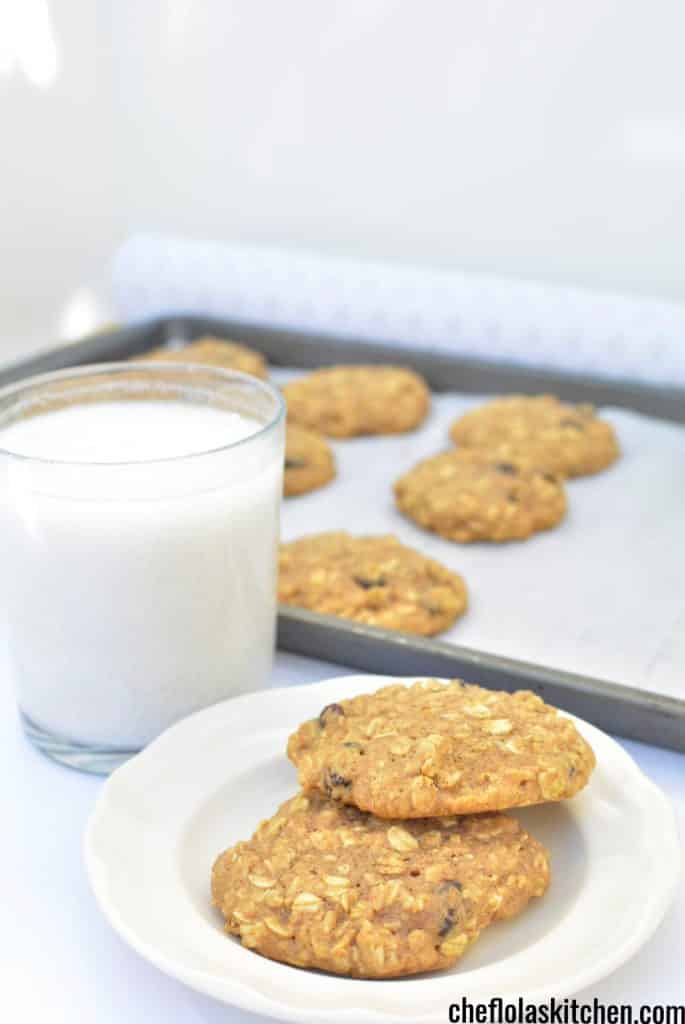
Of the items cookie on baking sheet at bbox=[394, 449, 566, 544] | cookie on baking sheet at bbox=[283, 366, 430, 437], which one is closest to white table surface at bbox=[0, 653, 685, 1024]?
cookie on baking sheet at bbox=[394, 449, 566, 544]

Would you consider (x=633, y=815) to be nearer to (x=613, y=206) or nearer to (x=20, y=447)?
(x=20, y=447)

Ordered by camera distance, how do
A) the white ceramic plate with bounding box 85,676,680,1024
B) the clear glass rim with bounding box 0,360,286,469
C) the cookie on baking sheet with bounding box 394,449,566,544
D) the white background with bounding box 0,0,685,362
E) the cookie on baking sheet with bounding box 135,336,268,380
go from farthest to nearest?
the cookie on baking sheet with bounding box 135,336,268,380 → the white background with bounding box 0,0,685,362 → the cookie on baking sheet with bounding box 394,449,566,544 → the clear glass rim with bounding box 0,360,286,469 → the white ceramic plate with bounding box 85,676,680,1024

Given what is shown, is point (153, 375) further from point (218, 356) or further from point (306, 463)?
point (218, 356)

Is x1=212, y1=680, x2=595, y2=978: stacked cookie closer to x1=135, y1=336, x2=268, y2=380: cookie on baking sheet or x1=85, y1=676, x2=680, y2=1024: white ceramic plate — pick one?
x1=85, y1=676, x2=680, y2=1024: white ceramic plate

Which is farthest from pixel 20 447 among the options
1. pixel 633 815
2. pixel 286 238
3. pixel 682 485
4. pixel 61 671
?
pixel 286 238

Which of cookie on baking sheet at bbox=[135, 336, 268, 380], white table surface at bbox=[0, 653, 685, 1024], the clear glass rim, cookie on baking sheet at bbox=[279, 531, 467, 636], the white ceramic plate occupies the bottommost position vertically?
cookie on baking sheet at bbox=[135, 336, 268, 380]

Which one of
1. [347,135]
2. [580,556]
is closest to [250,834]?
[580,556]
